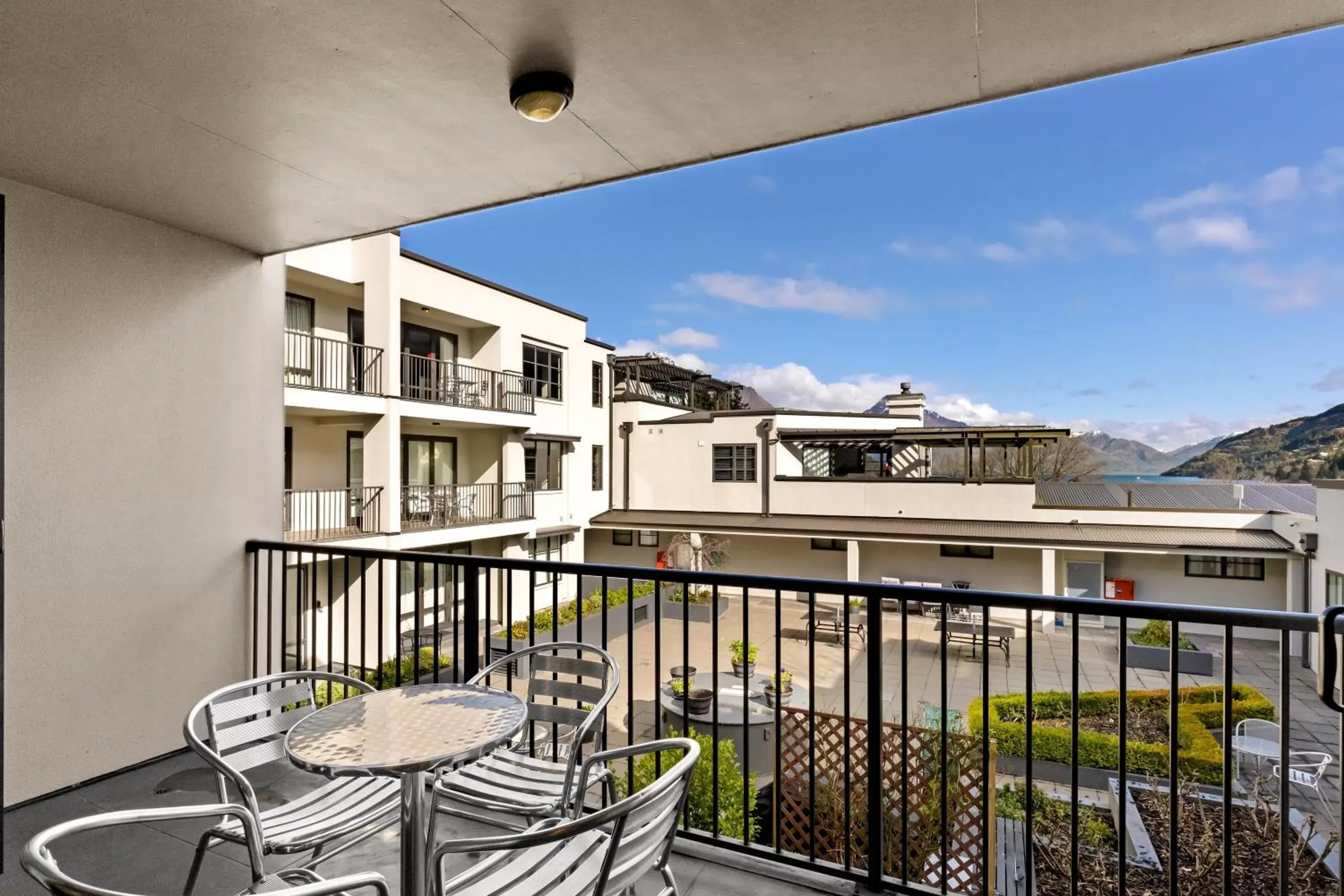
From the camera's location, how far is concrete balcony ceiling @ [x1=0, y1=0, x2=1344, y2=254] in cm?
155

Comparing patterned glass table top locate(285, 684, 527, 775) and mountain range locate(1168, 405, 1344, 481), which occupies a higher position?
mountain range locate(1168, 405, 1344, 481)

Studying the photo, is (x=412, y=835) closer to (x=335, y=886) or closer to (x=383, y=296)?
(x=335, y=886)

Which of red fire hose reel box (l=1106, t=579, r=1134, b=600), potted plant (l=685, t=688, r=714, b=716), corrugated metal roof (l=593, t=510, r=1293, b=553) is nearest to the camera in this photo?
potted plant (l=685, t=688, r=714, b=716)

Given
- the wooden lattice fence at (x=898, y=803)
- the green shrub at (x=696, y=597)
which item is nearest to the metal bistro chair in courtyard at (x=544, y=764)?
the wooden lattice fence at (x=898, y=803)

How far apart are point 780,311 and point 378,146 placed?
8332cm

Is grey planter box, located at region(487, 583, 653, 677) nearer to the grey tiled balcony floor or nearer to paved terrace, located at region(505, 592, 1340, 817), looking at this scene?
paved terrace, located at region(505, 592, 1340, 817)

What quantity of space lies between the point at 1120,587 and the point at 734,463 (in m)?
8.82

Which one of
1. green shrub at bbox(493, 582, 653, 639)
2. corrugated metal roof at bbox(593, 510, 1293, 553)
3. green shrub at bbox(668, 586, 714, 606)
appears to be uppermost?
corrugated metal roof at bbox(593, 510, 1293, 553)

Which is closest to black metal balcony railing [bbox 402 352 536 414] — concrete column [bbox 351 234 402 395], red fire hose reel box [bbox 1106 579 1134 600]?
concrete column [bbox 351 234 402 395]

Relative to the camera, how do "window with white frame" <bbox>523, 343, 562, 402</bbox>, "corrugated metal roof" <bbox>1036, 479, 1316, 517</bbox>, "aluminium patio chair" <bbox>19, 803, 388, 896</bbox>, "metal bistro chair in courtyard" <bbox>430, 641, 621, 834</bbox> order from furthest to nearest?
"corrugated metal roof" <bbox>1036, 479, 1316, 517</bbox>, "window with white frame" <bbox>523, 343, 562, 402</bbox>, "metal bistro chair in courtyard" <bbox>430, 641, 621, 834</bbox>, "aluminium patio chair" <bbox>19, 803, 388, 896</bbox>

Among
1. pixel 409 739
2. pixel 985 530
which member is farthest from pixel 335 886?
pixel 985 530

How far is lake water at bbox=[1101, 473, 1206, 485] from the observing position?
19297mm

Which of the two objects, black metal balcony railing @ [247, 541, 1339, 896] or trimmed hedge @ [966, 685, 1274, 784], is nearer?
black metal balcony railing @ [247, 541, 1339, 896]

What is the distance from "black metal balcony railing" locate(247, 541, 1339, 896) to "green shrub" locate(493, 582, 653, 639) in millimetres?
95
